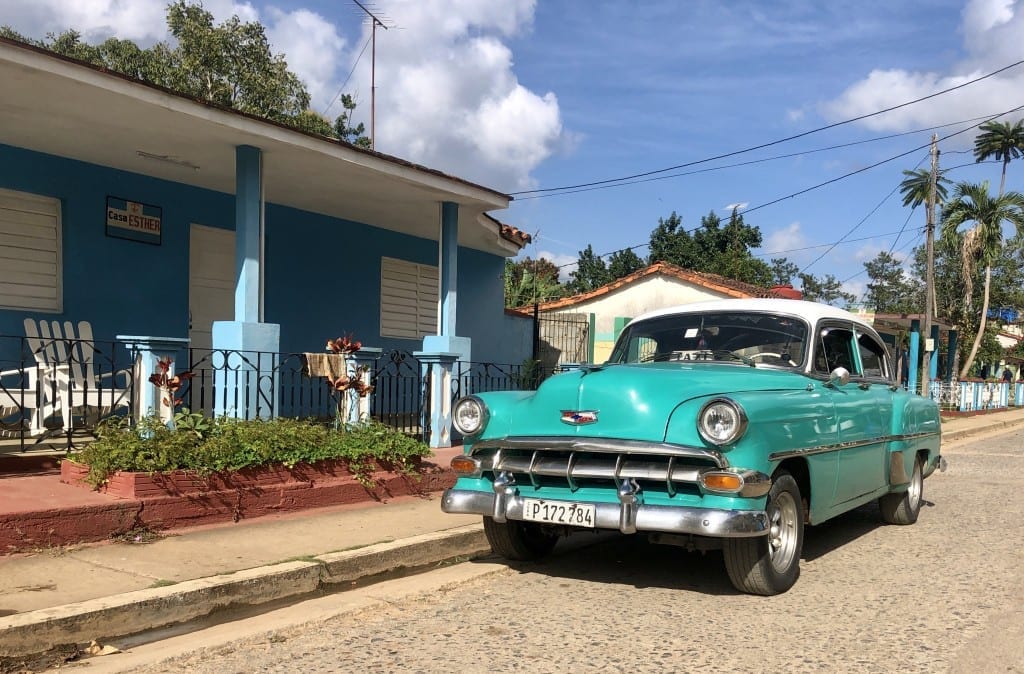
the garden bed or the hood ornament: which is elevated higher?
the hood ornament

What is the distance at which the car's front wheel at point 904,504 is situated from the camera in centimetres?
742

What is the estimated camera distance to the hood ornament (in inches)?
191

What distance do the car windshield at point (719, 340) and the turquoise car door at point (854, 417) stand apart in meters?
0.25

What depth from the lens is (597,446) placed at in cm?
471

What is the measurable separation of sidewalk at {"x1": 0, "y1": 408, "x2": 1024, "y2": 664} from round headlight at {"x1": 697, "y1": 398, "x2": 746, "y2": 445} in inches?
93.6

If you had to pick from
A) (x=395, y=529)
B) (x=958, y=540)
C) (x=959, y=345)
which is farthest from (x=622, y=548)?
(x=959, y=345)

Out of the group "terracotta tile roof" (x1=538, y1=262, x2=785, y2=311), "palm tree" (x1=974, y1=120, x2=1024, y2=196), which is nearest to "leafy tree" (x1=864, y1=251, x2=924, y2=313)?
"palm tree" (x1=974, y1=120, x2=1024, y2=196)

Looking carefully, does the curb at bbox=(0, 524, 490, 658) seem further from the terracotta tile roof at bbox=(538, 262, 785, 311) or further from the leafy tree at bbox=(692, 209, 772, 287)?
the leafy tree at bbox=(692, 209, 772, 287)

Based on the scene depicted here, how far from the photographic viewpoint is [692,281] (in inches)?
805

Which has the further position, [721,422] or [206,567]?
[206,567]

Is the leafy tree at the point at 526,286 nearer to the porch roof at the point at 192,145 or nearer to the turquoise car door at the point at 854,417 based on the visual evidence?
the porch roof at the point at 192,145

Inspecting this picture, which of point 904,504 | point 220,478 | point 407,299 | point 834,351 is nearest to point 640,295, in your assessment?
point 407,299

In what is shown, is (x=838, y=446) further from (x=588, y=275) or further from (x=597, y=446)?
(x=588, y=275)

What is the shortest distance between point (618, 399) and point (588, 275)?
3935 centimetres
